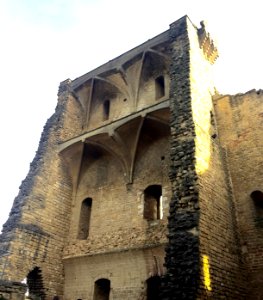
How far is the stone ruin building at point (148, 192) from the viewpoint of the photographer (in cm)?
734

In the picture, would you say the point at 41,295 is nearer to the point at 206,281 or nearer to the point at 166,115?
the point at 206,281

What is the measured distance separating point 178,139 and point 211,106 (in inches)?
120

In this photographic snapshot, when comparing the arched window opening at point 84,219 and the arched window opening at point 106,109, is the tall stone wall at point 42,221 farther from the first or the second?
the arched window opening at point 106,109

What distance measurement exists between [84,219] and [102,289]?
274cm

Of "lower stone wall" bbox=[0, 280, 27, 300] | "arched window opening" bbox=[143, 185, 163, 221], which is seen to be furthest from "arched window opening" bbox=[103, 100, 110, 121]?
"lower stone wall" bbox=[0, 280, 27, 300]

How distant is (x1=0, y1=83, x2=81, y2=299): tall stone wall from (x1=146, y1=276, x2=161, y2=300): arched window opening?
3.33m

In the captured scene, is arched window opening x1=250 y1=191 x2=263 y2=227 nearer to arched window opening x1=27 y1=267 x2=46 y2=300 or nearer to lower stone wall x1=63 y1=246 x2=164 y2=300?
lower stone wall x1=63 y1=246 x2=164 y2=300

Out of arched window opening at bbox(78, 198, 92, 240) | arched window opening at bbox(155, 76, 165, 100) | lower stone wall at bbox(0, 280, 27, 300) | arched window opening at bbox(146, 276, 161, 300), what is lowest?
lower stone wall at bbox(0, 280, 27, 300)

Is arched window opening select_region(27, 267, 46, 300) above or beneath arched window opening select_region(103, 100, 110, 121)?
beneath

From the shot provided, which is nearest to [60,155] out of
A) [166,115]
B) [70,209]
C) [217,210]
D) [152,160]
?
[70,209]

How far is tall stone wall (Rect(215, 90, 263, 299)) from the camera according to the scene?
321 inches

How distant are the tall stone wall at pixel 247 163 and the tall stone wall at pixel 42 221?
20.3 feet

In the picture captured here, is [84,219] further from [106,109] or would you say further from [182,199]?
[182,199]

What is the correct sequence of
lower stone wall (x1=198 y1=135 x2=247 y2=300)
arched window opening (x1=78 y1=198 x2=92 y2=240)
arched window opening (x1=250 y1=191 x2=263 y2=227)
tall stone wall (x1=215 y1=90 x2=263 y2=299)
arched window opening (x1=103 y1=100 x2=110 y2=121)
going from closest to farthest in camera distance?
lower stone wall (x1=198 y1=135 x2=247 y2=300), tall stone wall (x1=215 y1=90 x2=263 y2=299), arched window opening (x1=250 y1=191 x2=263 y2=227), arched window opening (x1=78 y1=198 x2=92 y2=240), arched window opening (x1=103 y1=100 x2=110 y2=121)
